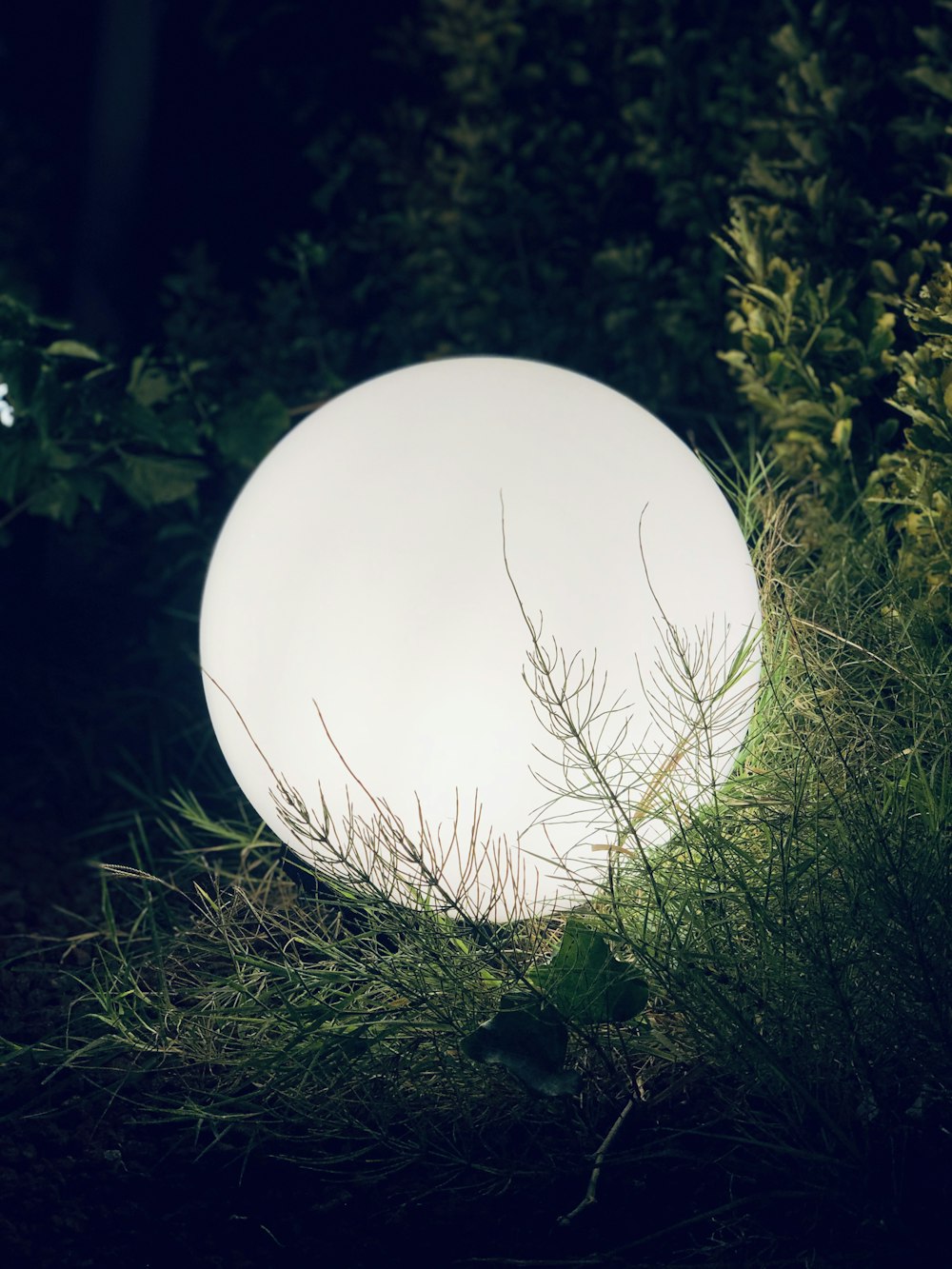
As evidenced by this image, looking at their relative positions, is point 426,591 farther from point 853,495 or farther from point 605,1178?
point 853,495

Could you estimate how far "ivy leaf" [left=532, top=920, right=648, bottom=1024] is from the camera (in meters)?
1.59

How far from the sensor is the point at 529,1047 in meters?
1.54

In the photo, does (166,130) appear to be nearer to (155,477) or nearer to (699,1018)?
(155,477)

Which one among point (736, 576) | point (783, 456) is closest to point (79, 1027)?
point (736, 576)

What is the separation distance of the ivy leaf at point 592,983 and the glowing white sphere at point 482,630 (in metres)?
0.09

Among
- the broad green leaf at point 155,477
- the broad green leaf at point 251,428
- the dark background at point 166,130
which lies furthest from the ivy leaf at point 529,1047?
the dark background at point 166,130

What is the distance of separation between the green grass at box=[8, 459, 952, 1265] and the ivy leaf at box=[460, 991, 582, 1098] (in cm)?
6

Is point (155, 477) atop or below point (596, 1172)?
atop

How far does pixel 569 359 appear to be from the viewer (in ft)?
10.6

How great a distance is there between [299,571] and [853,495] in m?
1.18

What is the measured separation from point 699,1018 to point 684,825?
32cm

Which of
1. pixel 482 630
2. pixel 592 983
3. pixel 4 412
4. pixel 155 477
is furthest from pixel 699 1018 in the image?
pixel 4 412

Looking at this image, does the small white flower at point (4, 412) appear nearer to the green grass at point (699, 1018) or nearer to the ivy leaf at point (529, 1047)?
the green grass at point (699, 1018)

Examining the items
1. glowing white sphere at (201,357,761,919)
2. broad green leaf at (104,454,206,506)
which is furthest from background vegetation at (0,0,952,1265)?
glowing white sphere at (201,357,761,919)
